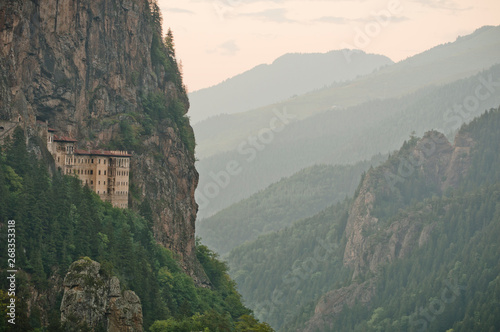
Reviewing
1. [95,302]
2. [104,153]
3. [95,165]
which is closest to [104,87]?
[104,153]

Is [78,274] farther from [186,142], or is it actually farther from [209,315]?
[186,142]

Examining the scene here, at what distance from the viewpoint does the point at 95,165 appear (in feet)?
473

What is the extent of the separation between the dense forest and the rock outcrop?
159cm

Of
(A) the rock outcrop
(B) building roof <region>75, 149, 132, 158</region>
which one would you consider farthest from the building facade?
(A) the rock outcrop

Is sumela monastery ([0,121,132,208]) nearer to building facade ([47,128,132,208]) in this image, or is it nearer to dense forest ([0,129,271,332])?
building facade ([47,128,132,208])

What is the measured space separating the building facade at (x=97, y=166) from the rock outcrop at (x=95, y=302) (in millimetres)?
22604

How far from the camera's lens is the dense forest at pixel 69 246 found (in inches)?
4626

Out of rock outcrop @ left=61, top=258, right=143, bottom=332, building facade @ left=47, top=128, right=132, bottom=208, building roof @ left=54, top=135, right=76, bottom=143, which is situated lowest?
rock outcrop @ left=61, top=258, right=143, bottom=332

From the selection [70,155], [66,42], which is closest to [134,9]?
[66,42]

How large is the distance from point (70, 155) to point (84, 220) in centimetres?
1413

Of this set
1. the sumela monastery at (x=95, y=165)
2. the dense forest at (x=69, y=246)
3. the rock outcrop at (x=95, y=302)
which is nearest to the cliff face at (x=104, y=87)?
the sumela monastery at (x=95, y=165)

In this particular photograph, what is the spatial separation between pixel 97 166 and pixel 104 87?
15.6 meters

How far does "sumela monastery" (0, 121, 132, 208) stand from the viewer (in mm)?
139750

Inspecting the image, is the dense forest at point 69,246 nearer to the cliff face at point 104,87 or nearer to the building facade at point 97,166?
the building facade at point 97,166
